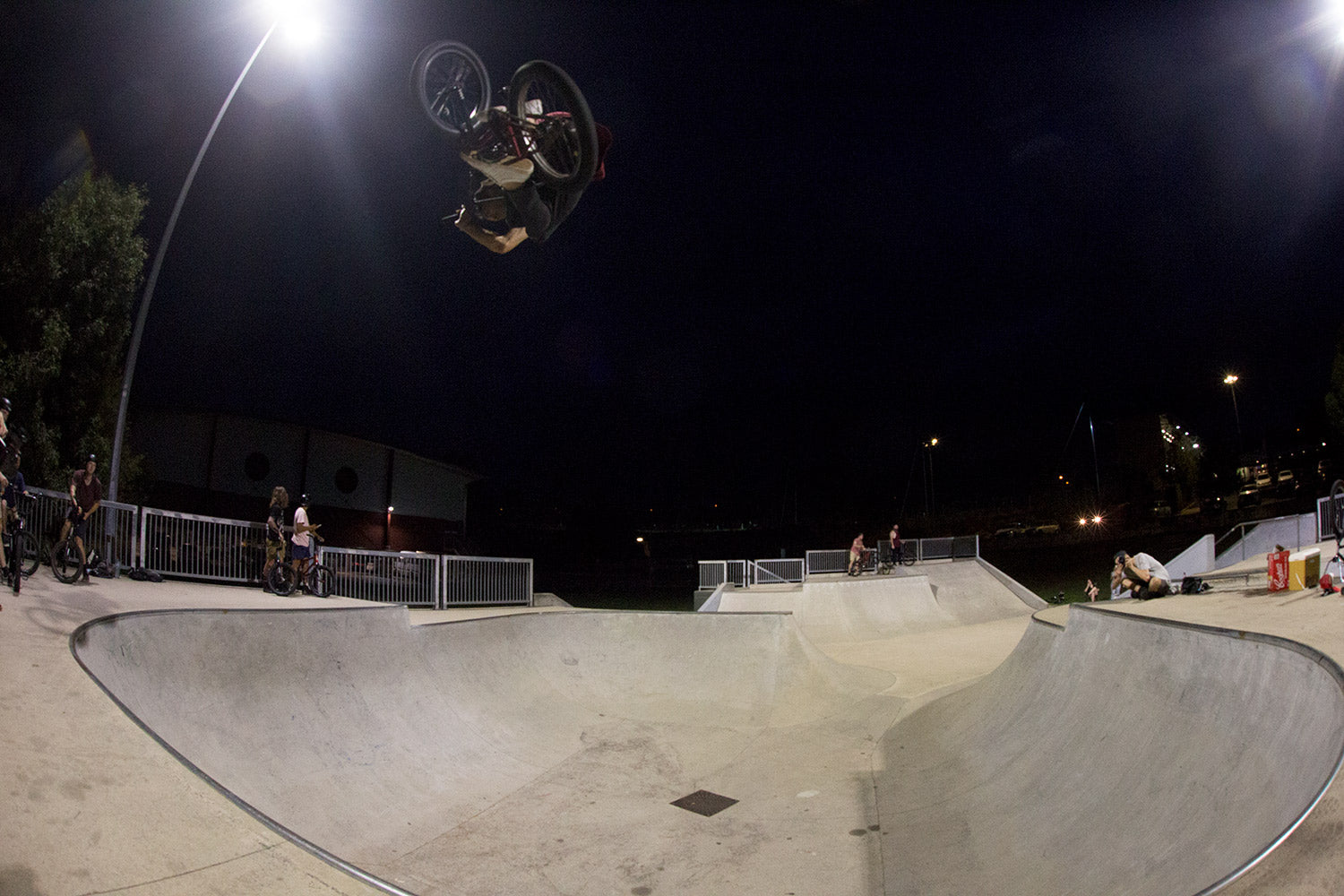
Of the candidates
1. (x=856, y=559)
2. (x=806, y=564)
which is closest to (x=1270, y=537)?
(x=856, y=559)

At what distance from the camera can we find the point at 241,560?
1117cm

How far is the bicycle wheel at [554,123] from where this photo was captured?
20.1 feet

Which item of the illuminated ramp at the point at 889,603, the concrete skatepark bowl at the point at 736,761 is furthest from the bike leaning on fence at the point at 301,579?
the illuminated ramp at the point at 889,603

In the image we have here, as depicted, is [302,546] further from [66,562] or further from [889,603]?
[889,603]

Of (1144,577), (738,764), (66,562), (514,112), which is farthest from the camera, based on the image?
(1144,577)

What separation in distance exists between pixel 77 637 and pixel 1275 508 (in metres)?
48.5

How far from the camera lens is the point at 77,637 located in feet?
16.2

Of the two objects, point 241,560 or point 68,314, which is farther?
point 68,314

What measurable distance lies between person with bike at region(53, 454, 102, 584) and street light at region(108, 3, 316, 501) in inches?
83.5

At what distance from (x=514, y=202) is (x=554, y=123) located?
86 cm

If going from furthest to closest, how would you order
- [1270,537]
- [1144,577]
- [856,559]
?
[856,559], [1270,537], [1144,577]

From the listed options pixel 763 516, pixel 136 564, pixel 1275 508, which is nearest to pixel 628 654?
pixel 136 564

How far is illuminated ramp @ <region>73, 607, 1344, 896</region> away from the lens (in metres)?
4.06

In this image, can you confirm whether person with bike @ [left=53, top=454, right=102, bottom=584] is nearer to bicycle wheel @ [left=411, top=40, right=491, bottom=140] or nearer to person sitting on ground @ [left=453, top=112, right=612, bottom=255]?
person sitting on ground @ [left=453, top=112, right=612, bottom=255]
